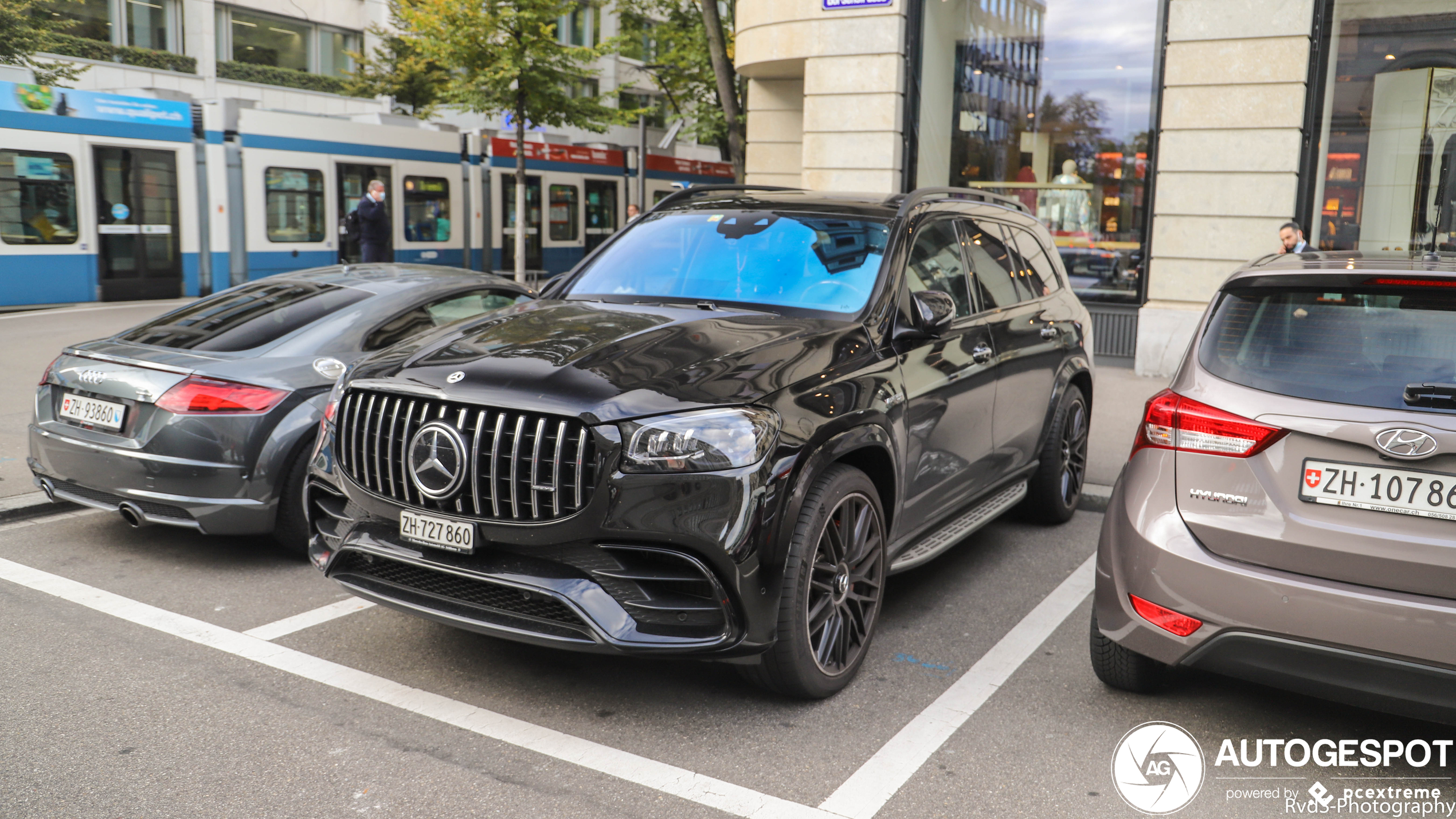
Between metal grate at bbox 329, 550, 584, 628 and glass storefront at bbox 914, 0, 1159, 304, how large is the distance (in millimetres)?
10933

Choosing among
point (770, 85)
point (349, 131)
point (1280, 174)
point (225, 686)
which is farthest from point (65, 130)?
point (1280, 174)

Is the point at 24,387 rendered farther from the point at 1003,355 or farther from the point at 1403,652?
the point at 1403,652

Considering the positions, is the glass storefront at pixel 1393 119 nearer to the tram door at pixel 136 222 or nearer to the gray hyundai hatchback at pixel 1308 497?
the gray hyundai hatchback at pixel 1308 497

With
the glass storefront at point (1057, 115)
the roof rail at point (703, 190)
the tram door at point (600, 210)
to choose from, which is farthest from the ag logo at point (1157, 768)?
the tram door at point (600, 210)

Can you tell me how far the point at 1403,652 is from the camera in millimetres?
2879

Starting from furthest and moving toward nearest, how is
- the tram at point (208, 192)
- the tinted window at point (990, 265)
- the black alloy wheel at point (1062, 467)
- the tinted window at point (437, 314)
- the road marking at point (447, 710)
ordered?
the tram at point (208, 192), the black alloy wheel at point (1062, 467), the tinted window at point (437, 314), the tinted window at point (990, 265), the road marking at point (447, 710)

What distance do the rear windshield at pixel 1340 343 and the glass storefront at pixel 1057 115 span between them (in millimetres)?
9873

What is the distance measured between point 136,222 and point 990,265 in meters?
15.1

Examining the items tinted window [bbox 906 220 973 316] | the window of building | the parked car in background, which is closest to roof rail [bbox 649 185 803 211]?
tinted window [bbox 906 220 973 316]

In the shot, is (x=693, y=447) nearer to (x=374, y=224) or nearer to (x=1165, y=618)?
(x=1165, y=618)

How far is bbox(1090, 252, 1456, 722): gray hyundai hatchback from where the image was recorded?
2904 mm

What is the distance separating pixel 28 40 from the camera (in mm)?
23281

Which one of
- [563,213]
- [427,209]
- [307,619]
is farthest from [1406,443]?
[563,213]

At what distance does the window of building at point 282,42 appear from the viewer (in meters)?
35.1
